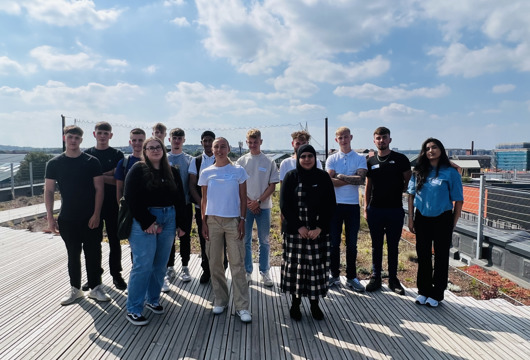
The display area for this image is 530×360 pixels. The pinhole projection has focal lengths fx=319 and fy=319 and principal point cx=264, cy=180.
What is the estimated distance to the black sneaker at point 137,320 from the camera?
116 inches

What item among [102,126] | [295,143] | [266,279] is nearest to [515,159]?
[295,143]

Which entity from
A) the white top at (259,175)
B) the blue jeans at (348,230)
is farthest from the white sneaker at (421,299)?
the white top at (259,175)

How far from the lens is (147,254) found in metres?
2.95

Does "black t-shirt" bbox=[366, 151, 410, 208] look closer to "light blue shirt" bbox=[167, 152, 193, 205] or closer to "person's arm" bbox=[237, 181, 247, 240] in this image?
"person's arm" bbox=[237, 181, 247, 240]

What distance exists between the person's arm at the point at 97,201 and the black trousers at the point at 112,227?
0.88 feet

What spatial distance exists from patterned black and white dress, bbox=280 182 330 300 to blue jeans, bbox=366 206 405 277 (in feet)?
3.11

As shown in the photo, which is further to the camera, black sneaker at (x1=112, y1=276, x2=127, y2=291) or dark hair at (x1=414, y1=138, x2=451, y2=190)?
black sneaker at (x1=112, y1=276, x2=127, y2=291)

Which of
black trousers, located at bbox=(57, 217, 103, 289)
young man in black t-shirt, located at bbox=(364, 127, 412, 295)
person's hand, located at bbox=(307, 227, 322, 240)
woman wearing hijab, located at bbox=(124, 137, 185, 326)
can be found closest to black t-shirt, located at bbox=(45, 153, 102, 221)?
black trousers, located at bbox=(57, 217, 103, 289)

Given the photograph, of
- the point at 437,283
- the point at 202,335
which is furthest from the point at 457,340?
the point at 202,335

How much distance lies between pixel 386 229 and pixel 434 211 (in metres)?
0.61

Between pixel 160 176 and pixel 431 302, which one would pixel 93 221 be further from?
pixel 431 302

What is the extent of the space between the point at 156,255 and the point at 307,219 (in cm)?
153

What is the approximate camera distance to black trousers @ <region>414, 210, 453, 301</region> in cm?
337

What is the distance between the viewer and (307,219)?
120 inches
